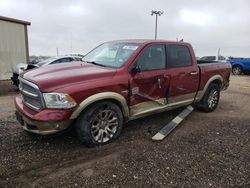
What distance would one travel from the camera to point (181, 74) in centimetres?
522

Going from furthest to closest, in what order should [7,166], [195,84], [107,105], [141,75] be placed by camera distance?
[195,84] < [141,75] < [107,105] < [7,166]

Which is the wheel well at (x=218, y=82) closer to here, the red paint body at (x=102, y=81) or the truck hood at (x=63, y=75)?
the red paint body at (x=102, y=81)

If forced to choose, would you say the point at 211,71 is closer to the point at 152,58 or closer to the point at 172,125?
the point at 172,125

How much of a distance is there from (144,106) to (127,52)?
1.08 m

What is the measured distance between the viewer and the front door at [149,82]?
4414 millimetres

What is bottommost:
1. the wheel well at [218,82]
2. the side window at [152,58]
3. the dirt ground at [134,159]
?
the dirt ground at [134,159]

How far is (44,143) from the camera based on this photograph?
4234 mm

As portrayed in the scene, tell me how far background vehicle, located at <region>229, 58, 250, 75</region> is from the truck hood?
58.3 feet

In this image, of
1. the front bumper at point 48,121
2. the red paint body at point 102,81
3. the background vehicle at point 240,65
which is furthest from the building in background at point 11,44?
the background vehicle at point 240,65

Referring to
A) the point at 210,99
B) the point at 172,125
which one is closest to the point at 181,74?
the point at 172,125

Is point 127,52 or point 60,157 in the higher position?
point 127,52

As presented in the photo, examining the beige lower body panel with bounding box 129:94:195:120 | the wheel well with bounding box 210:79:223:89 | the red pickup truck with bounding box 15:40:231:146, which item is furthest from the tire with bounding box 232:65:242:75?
the beige lower body panel with bounding box 129:94:195:120

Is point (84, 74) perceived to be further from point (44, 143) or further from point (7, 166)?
point (7, 166)

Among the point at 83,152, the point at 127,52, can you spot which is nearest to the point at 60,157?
the point at 83,152
